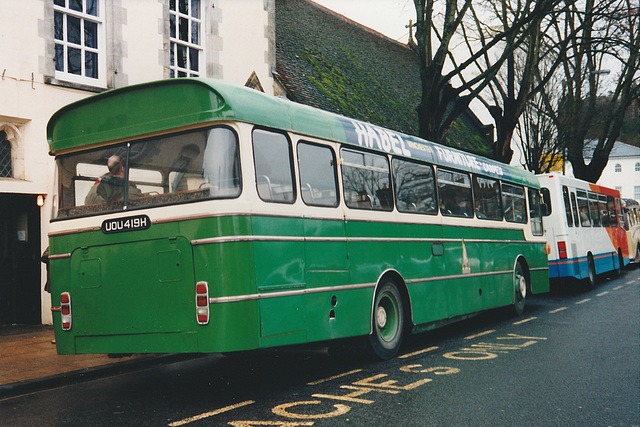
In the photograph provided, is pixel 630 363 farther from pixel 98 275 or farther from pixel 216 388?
pixel 98 275

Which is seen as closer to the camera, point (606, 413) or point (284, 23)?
point (606, 413)

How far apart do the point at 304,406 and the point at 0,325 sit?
843cm

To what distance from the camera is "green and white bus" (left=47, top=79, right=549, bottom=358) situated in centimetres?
642

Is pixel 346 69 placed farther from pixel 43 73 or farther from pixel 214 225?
pixel 214 225

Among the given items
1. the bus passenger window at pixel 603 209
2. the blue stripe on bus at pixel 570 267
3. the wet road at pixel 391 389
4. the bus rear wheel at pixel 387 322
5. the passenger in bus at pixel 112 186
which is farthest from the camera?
the bus passenger window at pixel 603 209

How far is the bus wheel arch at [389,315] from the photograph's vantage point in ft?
28.2

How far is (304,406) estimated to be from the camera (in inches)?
246

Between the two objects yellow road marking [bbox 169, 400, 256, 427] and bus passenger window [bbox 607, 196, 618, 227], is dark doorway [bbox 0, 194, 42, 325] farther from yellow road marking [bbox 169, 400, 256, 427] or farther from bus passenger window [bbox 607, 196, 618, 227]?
bus passenger window [bbox 607, 196, 618, 227]

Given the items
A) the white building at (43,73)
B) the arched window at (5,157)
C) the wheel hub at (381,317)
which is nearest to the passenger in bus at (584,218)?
the white building at (43,73)

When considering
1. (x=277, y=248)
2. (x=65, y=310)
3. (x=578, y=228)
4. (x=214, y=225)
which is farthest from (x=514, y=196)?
(x=65, y=310)

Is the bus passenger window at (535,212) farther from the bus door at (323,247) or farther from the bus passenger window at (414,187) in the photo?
the bus door at (323,247)

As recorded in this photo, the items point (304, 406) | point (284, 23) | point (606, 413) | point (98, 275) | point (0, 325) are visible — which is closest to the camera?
point (606, 413)

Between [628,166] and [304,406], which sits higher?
[628,166]

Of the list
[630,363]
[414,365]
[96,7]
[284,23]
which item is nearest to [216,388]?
[414,365]
